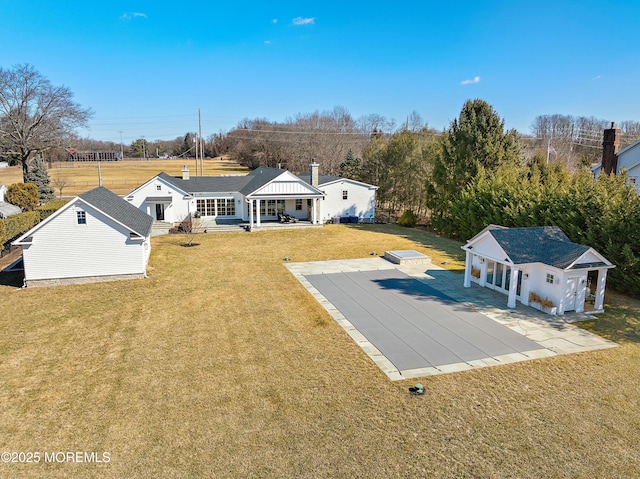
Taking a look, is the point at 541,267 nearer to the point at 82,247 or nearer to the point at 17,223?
the point at 82,247

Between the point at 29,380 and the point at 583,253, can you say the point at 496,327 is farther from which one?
the point at 29,380

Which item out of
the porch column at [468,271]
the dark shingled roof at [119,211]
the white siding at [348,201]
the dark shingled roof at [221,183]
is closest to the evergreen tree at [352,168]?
the white siding at [348,201]

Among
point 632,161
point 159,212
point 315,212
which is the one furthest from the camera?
point 315,212

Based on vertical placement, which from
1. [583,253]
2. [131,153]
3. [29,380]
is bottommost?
[29,380]

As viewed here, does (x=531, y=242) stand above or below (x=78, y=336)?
above

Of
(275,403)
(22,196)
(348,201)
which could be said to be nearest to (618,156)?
(348,201)

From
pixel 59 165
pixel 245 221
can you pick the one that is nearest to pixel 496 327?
pixel 245 221
